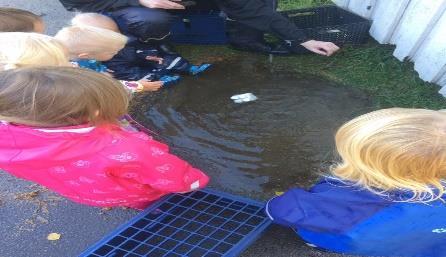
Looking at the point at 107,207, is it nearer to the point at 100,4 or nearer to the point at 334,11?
the point at 100,4

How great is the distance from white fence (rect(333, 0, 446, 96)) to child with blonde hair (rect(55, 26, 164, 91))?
5.31 feet

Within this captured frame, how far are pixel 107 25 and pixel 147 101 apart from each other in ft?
1.88

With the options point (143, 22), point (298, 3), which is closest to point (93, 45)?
point (143, 22)

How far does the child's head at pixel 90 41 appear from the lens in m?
2.65

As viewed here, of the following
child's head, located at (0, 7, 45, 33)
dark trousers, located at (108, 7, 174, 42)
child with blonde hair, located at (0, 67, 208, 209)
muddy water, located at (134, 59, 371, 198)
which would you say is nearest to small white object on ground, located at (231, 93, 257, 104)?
muddy water, located at (134, 59, 371, 198)

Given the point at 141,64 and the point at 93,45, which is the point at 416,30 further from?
the point at 93,45

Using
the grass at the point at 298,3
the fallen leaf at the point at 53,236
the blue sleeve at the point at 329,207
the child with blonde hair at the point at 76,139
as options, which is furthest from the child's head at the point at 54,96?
the grass at the point at 298,3

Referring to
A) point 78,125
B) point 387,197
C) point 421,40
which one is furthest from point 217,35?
point 387,197

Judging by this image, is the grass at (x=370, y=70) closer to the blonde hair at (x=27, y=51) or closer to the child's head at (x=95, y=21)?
the child's head at (x=95, y=21)

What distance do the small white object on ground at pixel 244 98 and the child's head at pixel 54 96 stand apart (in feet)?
4.23

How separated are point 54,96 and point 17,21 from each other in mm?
1045

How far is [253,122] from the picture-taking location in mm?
2752

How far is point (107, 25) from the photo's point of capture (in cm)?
311

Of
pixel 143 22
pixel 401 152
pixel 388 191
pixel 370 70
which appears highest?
pixel 401 152
